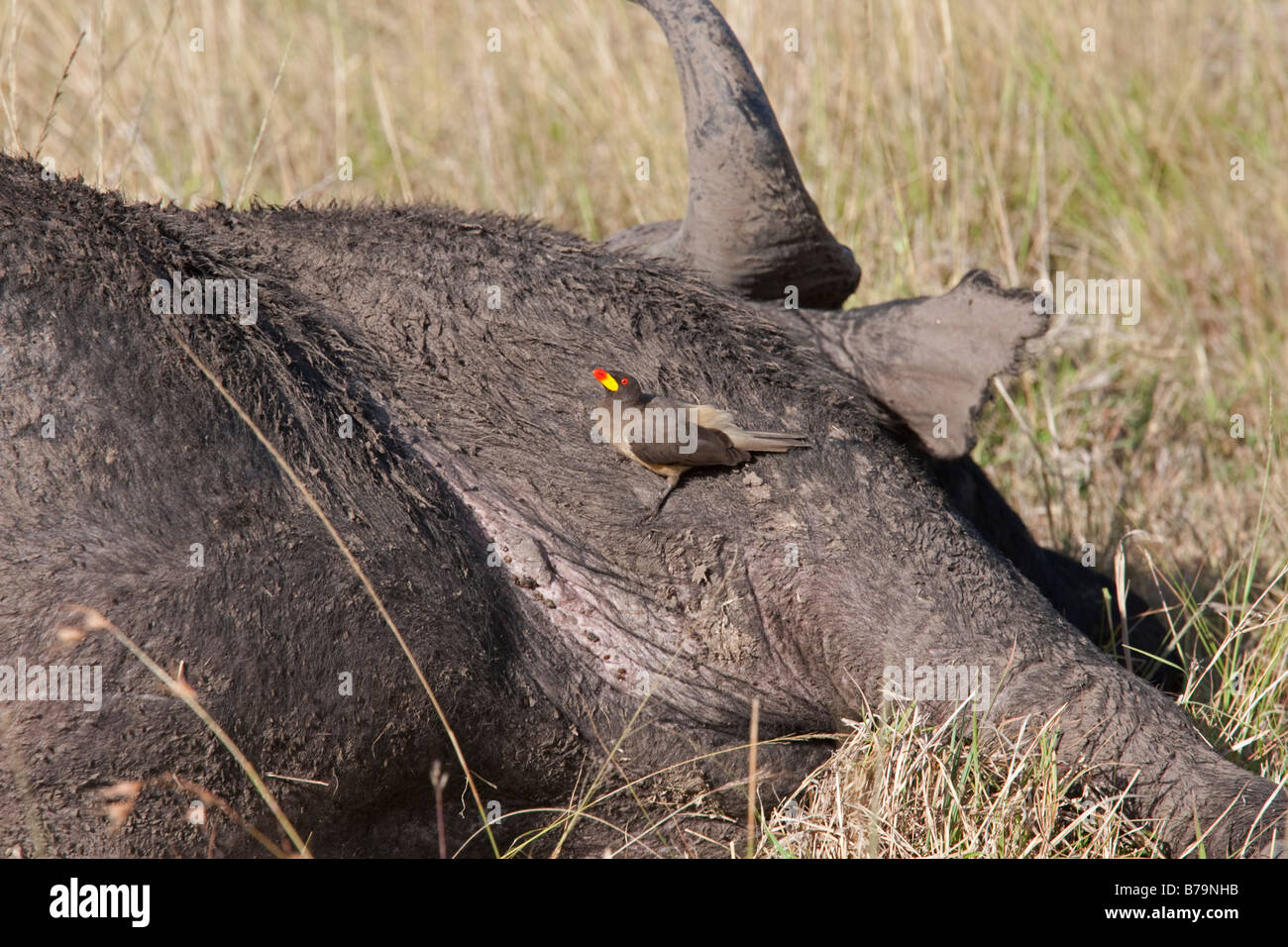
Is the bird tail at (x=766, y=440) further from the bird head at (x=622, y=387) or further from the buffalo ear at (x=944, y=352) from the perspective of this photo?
the buffalo ear at (x=944, y=352)

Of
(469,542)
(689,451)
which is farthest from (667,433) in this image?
(469,542)

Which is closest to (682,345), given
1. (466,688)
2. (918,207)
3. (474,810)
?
(466,688)

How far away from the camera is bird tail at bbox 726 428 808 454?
2791mm

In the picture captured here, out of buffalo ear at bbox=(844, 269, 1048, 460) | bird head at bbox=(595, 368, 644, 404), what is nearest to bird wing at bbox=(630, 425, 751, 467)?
bird head at bbox=(595, 368, 644, 404)

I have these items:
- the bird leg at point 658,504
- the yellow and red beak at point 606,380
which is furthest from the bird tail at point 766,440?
the yellow and red beak at point 606,380

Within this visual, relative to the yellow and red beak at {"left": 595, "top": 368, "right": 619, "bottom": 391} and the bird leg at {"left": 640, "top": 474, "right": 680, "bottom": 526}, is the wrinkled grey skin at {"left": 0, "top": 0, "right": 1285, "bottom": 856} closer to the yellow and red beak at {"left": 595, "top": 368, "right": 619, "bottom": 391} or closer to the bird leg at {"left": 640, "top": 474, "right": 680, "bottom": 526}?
the bird leg at {"left": 640, "top": 474, "right": 680, "bottom": 526}

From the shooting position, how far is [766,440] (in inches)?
111

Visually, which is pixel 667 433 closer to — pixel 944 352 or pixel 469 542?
pixel 469 542

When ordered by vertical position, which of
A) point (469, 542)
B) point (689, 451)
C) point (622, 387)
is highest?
point (622, 387)

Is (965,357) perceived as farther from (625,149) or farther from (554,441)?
(625,149)

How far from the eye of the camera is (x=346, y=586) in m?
2.49

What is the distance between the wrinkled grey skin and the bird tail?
2.2 inches

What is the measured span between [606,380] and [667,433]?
0.57ft
